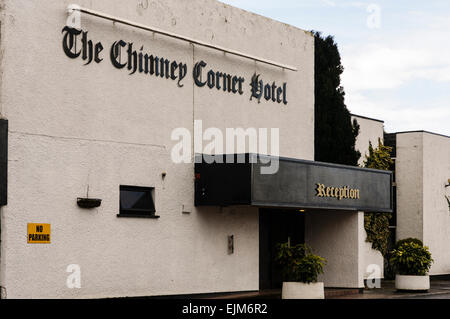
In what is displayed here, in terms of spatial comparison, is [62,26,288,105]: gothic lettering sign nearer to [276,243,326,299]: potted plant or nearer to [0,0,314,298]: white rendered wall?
[0,0,314,298]: white rendered wall

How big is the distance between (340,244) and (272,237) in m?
2.18

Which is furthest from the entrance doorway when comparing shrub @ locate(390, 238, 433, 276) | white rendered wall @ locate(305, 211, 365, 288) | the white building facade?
shrub @ locate(390, 238, 433, 276)

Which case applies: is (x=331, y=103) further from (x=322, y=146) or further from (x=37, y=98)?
(x=37, y=98)

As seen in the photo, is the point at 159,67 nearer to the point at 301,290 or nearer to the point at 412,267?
the point at 301,290

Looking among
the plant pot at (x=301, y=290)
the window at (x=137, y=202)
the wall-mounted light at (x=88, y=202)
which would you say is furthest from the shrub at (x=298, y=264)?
the wall-mounted light at (x=88, y=202)

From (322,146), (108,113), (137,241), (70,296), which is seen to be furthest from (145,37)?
(322,146)

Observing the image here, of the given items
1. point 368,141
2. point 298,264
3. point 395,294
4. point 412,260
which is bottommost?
point 395,294

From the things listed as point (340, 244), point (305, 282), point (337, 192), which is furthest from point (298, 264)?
point (340, 244)

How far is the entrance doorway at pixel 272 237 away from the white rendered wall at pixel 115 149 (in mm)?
773

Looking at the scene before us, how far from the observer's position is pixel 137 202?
17.1 m

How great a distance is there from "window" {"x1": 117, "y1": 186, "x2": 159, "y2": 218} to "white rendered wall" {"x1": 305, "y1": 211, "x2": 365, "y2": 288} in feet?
22.6

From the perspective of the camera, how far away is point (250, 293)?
1969 centimetres

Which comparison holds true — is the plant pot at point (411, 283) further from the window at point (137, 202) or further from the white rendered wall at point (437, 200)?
the window at point (137, 202)

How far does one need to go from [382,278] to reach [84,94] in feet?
58.8
